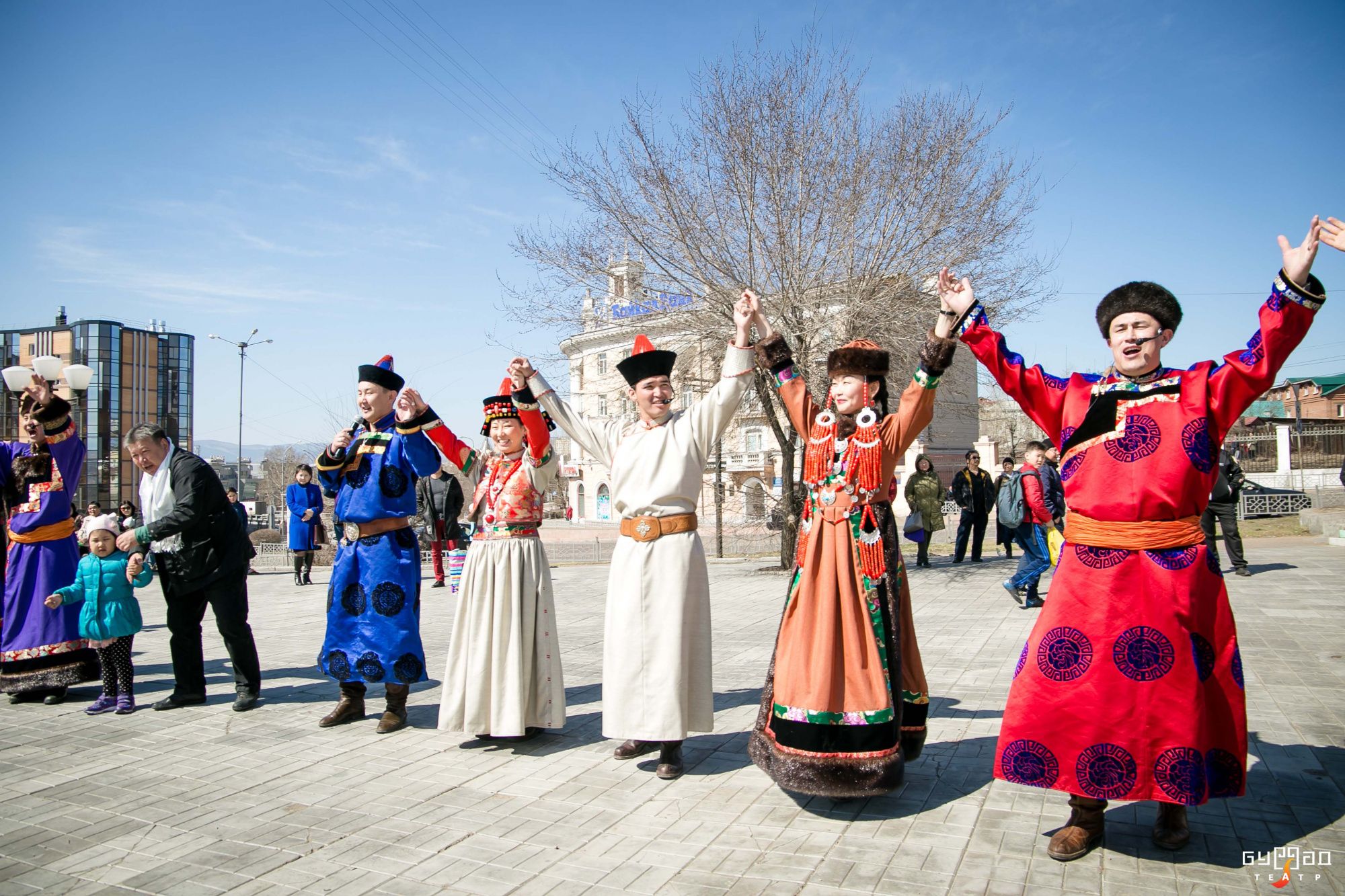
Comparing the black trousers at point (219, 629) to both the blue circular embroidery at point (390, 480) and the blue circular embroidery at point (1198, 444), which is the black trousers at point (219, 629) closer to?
the blue circular embroidery at point (390, 480)

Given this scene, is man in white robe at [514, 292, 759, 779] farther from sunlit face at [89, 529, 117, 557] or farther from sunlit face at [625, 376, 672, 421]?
sunlit face at [89, 529, 117, 557]

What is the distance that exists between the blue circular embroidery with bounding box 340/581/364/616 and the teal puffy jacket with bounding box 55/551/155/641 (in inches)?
64.8

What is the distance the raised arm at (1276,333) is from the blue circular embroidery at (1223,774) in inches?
47.0

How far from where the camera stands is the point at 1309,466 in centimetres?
2905

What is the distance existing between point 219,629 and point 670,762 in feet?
12.0

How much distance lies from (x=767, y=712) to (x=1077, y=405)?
73.3 inches

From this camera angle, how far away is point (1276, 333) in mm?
3146

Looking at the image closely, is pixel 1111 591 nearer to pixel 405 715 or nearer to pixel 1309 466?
pixel 405 715

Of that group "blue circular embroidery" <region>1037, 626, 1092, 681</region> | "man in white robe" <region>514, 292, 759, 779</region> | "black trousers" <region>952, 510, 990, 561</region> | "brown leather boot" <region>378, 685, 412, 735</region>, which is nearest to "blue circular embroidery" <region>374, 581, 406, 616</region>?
"brown leather boot" <region>378, 685, 412, 735</region>

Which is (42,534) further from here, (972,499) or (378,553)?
(972,499)

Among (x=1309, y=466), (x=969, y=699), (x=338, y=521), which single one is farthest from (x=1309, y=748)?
(x=1309, y=466)

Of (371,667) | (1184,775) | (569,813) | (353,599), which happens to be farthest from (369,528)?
(1184,775)

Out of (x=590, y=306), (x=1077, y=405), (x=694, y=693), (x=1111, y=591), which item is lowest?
(x=694, y=693)

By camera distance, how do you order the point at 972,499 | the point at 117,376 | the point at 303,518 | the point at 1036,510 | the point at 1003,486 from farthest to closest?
1. the point at 117,376
2. the point at 972,499
3. the point at 303,518
4. the point at 1003,486
5. the point at 1036,510
